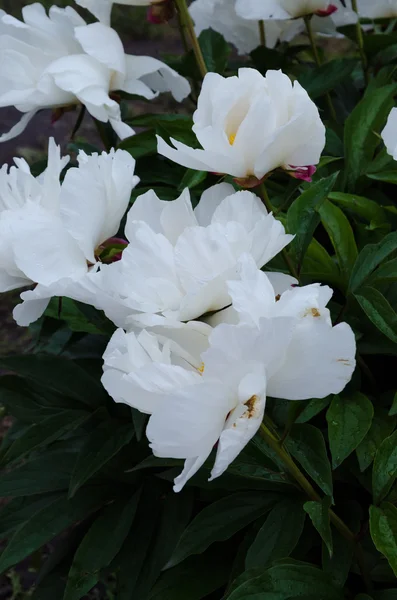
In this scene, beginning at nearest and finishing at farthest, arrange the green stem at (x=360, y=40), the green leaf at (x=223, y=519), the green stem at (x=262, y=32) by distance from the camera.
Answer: the green leaf at (x=223, y=519)
the green stem at (x=360, y=40)
the green stem at (x=262, y=32)

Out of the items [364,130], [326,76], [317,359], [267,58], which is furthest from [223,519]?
[267,58]

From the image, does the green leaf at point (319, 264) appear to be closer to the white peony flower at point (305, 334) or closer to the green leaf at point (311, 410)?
the green leaf at point (311, 410)

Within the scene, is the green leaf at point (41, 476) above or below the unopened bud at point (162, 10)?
below

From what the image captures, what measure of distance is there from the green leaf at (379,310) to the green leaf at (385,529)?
0.17 metres

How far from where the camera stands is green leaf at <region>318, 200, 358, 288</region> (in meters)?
0.95

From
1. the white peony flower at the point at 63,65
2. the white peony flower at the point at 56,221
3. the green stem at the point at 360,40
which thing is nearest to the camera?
the white peony flower at the point at 56,221

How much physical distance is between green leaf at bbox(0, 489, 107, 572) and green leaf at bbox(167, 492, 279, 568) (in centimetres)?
23

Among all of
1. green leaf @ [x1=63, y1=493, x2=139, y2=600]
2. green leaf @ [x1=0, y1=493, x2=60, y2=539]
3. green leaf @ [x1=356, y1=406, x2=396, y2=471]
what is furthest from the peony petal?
green leaf @ [x1=0, y1=493, x2=60, y2=539]

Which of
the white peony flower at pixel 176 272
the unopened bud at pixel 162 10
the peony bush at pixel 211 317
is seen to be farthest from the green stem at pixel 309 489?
the unopened bud at pixel 162 10

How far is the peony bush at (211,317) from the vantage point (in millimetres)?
522

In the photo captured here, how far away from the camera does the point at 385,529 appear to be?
2.37ft

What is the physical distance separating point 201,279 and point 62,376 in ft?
2.01

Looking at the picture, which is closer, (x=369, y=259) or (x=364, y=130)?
(x=369, y=259)

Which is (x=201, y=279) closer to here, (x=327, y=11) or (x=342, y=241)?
(x=342, y=241)
